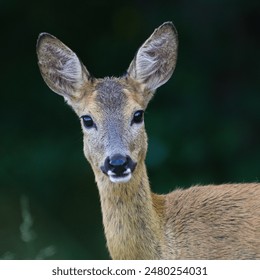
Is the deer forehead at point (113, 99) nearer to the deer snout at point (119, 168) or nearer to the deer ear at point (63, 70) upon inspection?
the deer ear at point (63, 70)

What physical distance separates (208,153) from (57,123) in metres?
1.37

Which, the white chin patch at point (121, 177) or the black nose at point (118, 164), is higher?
the black nose at point (118, 164)

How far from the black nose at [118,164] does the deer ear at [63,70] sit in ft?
2.33

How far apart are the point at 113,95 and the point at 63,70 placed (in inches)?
16.5

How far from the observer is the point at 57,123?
1175cm

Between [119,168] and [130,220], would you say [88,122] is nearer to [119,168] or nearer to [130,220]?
[119,168]

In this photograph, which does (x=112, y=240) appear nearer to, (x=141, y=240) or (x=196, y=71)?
(x=141, y=240)

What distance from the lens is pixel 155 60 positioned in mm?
8117

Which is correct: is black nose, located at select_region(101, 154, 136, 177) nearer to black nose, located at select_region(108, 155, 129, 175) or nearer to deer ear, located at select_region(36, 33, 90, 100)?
black nose, located at select_region(108, 155, 129, 175)

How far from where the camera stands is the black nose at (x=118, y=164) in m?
7.40

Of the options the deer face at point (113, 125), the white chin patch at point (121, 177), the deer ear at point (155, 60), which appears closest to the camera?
the white chin patch at point (121, 177)

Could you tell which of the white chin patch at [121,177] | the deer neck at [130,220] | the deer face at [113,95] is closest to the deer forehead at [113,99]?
the deer face at [113,95]

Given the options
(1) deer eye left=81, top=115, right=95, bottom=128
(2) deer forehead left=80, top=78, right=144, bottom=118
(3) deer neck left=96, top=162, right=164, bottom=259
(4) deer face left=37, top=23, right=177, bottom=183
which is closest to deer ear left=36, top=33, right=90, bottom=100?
(4) deer face left=37, top=23, right=177, bottom=183

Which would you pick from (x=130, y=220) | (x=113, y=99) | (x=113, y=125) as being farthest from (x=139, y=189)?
(x=113, y=99)
